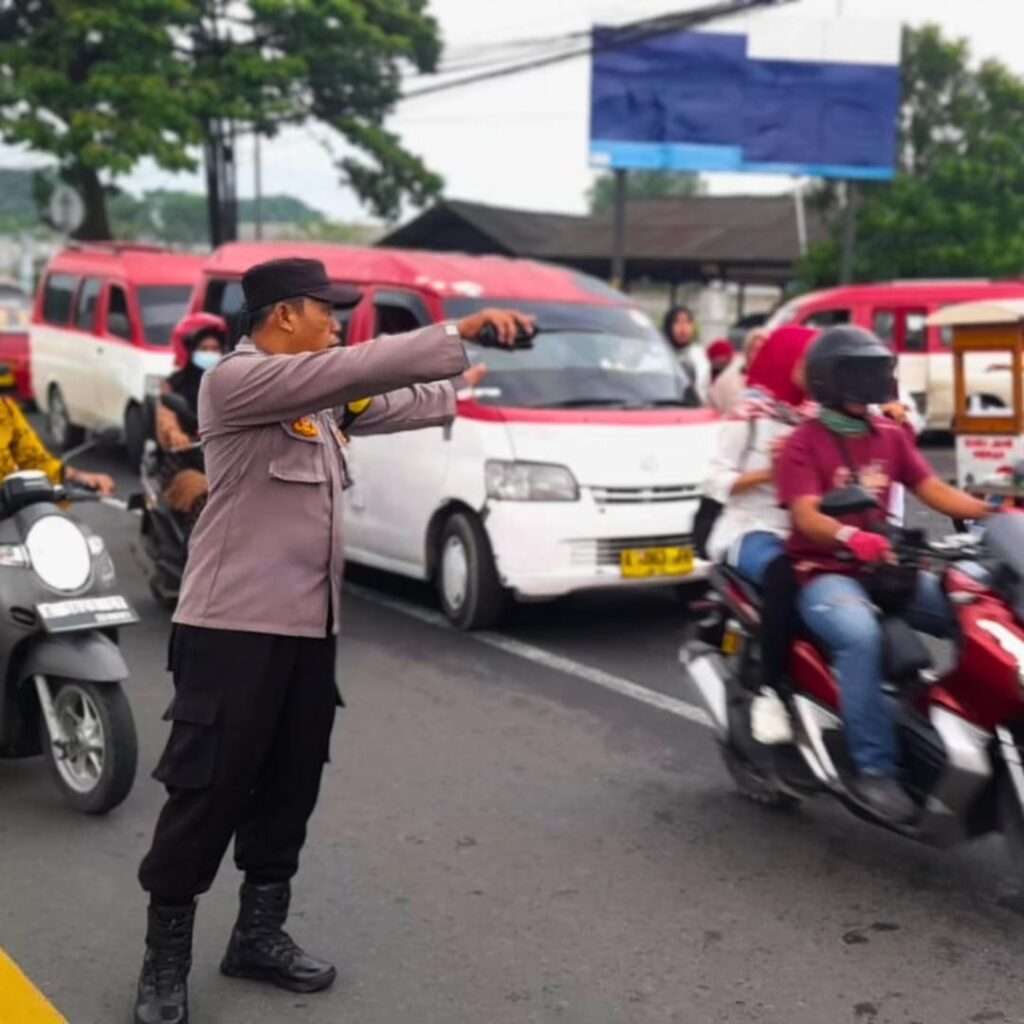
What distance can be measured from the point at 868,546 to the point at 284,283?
66.3 inches

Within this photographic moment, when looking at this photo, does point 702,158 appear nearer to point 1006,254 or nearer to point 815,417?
point 1006,254

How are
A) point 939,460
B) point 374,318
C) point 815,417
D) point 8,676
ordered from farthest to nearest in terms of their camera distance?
point 939,460, point 374,318, point 8,676, point 815,417

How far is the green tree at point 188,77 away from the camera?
72.2ft

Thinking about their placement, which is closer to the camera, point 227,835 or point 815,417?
point 227,835

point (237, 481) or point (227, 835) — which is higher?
point (237, 481)

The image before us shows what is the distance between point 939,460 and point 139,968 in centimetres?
1307

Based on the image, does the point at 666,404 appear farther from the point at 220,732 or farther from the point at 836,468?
the point at 220,732

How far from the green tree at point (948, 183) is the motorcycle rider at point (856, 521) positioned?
A: 1850 cm

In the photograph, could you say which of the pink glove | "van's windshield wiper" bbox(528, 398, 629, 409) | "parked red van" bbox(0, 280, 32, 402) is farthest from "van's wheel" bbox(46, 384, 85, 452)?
the pink glove

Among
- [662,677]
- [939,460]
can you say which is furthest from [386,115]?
[662,677]

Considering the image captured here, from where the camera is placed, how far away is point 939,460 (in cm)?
1548

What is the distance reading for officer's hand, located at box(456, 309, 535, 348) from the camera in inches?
144

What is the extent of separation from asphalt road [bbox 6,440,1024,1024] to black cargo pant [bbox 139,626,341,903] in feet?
1.36

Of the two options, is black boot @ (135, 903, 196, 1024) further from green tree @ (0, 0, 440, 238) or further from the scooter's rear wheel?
green tree @ (0, 0, 440, 238)
